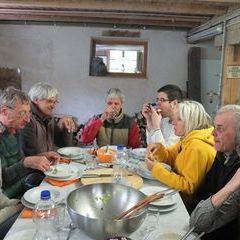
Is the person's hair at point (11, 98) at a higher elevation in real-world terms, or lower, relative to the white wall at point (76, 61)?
lower

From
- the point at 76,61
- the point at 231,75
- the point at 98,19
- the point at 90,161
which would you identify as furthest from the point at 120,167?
the point at 76,61

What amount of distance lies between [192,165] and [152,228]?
1.69 feet

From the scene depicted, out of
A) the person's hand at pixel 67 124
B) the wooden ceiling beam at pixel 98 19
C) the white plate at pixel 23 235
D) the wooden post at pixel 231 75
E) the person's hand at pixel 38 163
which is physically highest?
the wooden ceiling beam at pixel 98 19

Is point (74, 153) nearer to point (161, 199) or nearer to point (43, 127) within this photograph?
point (43, 127)

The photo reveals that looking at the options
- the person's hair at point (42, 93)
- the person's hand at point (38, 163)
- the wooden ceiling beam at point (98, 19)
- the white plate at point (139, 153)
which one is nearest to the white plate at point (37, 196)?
the person's hand at point (38, 163)

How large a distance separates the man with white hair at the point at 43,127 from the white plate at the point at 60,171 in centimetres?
51

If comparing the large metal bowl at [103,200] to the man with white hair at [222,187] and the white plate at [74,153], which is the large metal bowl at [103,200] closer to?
the man with white hair at [222,187]

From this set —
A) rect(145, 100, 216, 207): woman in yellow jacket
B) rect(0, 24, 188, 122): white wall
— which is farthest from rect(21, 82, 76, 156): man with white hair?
rect(0, 24, 188, 122): white wall

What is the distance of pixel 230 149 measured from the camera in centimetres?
154

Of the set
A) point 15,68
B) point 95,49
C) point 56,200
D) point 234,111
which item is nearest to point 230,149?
point 234,111

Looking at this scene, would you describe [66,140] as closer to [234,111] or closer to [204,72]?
[234,111]

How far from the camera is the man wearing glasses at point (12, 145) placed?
1.93 m

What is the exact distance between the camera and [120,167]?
203 centimetres

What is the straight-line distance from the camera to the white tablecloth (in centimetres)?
124
